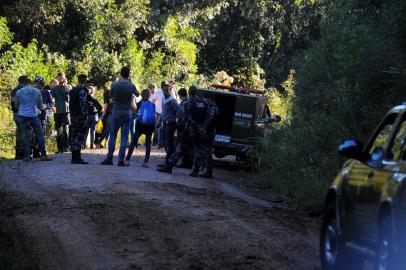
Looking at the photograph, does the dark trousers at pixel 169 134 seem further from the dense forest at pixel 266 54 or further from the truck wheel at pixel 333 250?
the truck wheel at pixel 333 250

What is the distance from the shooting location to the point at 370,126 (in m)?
14.6

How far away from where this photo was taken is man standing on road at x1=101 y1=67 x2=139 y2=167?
18105 millimetres

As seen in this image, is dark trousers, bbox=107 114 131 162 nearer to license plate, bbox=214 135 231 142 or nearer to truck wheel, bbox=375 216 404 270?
license plate, bbox=214 135 231 142

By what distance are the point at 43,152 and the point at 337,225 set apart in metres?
11.7

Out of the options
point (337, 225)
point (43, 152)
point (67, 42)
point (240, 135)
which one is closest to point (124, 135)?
point (43, 152)

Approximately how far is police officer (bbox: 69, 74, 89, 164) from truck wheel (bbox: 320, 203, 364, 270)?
10.5m

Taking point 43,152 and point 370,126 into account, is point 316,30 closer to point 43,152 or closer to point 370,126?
point 43,152

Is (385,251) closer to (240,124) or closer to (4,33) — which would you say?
(240,124)

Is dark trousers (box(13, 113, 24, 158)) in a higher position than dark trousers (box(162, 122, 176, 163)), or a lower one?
lower

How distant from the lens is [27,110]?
60.5 feet

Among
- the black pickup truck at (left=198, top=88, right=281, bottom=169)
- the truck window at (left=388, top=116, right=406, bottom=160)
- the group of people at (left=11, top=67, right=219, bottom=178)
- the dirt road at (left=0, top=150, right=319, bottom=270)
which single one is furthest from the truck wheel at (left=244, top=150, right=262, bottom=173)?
the truck window at (left=388, top=116, right=406, bottom=160)

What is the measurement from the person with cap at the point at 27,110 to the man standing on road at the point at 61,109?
2.74 m

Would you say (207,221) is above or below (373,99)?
below

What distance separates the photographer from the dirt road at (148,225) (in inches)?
354
